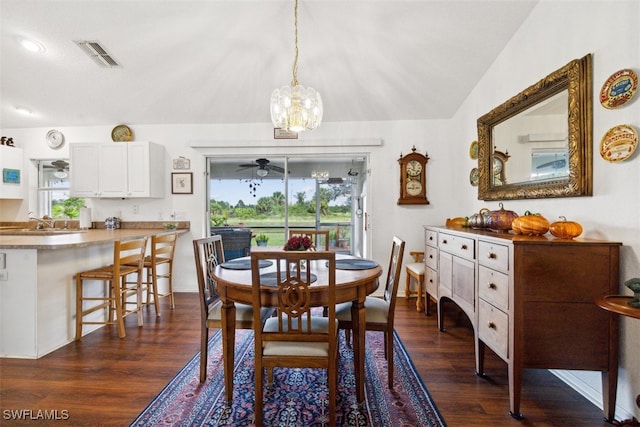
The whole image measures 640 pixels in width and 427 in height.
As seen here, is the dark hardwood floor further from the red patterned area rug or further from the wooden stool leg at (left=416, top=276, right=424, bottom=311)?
the wooden stool leg at (left=416, top=276, right=424, bottom=311)

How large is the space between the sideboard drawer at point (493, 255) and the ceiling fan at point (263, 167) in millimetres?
2897

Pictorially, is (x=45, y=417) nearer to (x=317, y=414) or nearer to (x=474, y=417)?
(x=317, y=414)

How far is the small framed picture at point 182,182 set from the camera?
4043 millimetres

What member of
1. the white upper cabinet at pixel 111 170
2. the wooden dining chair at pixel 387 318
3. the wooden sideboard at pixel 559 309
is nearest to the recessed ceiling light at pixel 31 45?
the white upper cabinet at pixel 111 170

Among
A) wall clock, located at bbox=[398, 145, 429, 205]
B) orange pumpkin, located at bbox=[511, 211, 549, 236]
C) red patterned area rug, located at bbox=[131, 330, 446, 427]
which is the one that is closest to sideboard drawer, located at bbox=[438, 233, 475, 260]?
orange pumpkin, located at bbox=[511, 211, 549, 236]

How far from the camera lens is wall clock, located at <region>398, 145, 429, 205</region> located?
150 inches

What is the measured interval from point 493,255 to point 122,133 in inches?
185

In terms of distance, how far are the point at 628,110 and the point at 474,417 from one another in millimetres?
1895

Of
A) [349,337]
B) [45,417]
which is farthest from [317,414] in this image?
[45,417]

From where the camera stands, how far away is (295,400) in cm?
177

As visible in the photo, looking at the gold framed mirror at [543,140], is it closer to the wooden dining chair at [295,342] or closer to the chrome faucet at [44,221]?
the wooden dining chair at [295,342]

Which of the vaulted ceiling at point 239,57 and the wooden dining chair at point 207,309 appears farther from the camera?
the vaulted ceiling at point 239,57

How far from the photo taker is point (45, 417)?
1.62 meters

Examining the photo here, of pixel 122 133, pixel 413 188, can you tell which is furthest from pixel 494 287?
pixel 122 133
